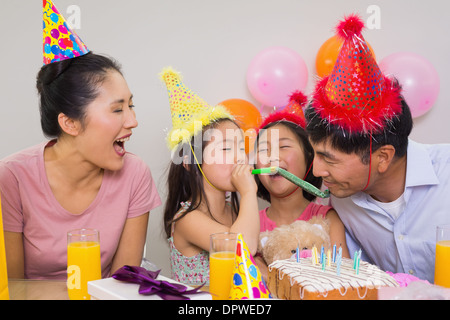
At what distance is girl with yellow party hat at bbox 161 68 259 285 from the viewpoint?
5.71 ft

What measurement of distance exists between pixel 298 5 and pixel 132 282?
7.08 ft

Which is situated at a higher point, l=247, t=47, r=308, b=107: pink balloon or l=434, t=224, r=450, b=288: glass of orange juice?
l=247, t=47, r=308, b=107: pink balloon

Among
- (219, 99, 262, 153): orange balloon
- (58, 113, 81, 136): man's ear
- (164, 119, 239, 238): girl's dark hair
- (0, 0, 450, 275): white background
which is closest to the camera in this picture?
(58, 113, 81, 136): man's ear

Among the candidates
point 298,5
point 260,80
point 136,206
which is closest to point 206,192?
point 136,206

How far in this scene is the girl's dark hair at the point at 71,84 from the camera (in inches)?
57.6

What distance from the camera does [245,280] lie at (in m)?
0.88

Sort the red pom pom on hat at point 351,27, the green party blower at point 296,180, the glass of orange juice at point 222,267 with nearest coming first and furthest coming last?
the glass of orange juice at point 222,267 < the red pom pom on hat at point 351,27 < the green party blower at point 296,180

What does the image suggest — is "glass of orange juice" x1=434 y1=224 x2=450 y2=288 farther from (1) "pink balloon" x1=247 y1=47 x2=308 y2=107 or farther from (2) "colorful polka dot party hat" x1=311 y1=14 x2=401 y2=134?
(1) "pink balloon" x1=247 y1=47 x2=308 y2=107

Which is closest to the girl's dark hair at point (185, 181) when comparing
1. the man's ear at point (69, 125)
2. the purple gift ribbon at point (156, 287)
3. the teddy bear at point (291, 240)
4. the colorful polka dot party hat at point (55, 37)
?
the teddy bear at point (291, 240)

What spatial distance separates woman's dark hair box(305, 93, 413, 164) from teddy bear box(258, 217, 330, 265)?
30 cm

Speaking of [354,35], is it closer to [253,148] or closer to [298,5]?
[253,148]

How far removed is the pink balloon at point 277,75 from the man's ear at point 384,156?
2.98 feet

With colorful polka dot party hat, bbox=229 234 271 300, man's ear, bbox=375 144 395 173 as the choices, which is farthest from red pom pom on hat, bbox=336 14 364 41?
colorful polka dot party hat, bbox=229 234 271 300

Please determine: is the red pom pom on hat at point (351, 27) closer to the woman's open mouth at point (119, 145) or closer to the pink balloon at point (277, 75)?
the woman's open mouth at point (119, 145)
